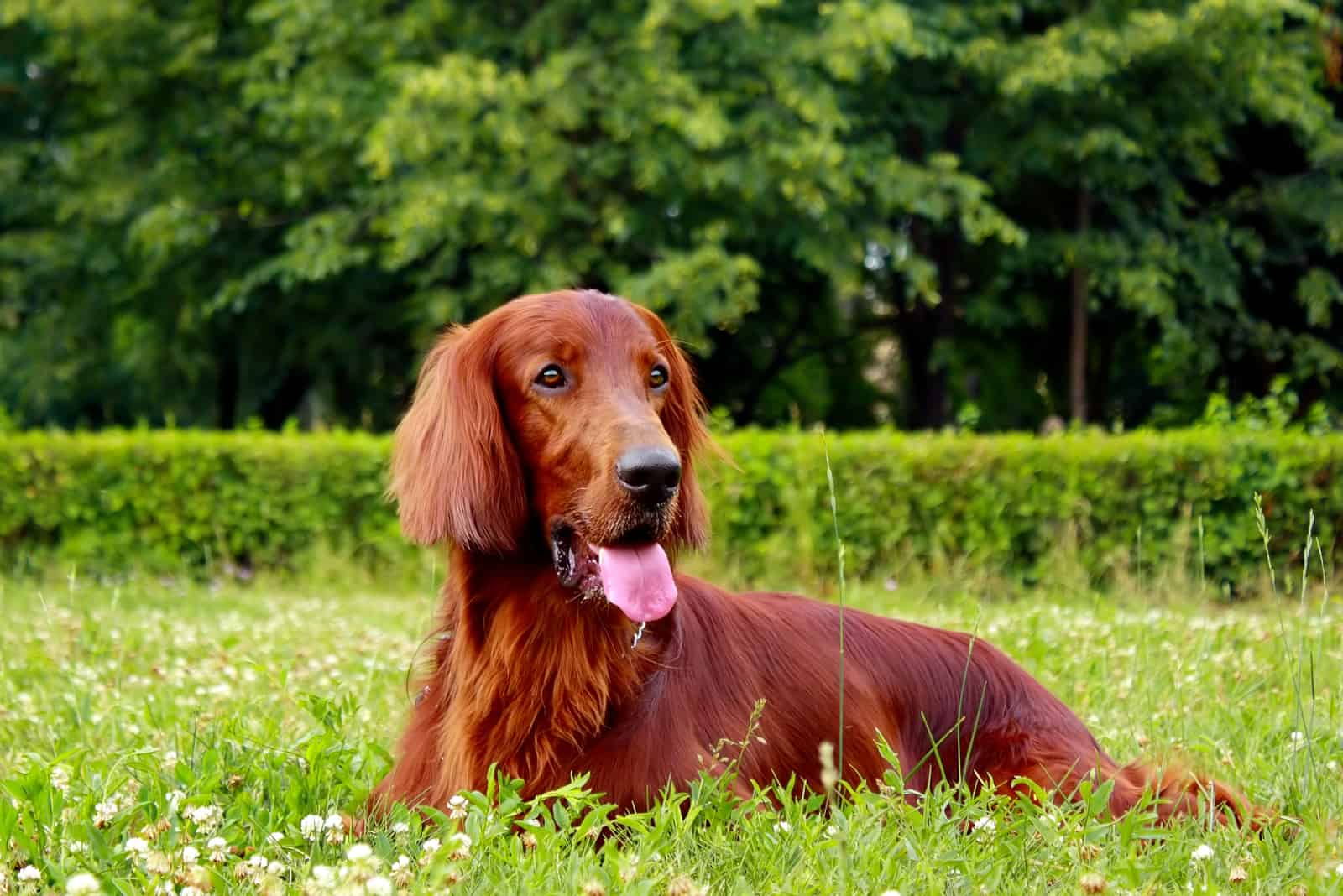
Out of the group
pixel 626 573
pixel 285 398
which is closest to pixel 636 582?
pixel 626 573

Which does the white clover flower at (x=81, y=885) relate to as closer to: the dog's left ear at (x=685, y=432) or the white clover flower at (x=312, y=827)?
the white clover flower at (x=312, y=827)

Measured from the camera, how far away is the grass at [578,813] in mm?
2412

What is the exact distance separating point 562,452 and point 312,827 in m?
0.90

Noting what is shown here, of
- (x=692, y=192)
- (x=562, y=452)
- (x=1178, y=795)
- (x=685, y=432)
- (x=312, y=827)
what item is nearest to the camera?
(x=312, y=827)

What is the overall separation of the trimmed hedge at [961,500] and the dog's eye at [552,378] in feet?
17.8

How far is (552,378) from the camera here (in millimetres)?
2920

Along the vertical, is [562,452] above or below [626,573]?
above

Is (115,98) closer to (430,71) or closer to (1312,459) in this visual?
(430,71)

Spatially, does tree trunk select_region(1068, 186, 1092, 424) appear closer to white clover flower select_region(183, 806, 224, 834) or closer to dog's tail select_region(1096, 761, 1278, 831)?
dog's tail select_region(1096, 761, 1278, 831)

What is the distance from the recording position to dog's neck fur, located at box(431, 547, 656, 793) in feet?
9.36

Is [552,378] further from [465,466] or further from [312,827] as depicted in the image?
[312,827]

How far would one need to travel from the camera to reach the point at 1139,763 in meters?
3.21

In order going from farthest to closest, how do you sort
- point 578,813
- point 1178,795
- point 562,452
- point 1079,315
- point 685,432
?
1. point 1079,315
2. point 685,432
3. point 1178,795
4. point 562,452
5. point 578,813

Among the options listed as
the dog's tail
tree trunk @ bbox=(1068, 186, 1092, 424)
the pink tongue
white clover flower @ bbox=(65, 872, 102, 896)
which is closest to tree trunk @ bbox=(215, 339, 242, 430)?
tree trunk @ bbox=(1068, 186, 1092, 424)
